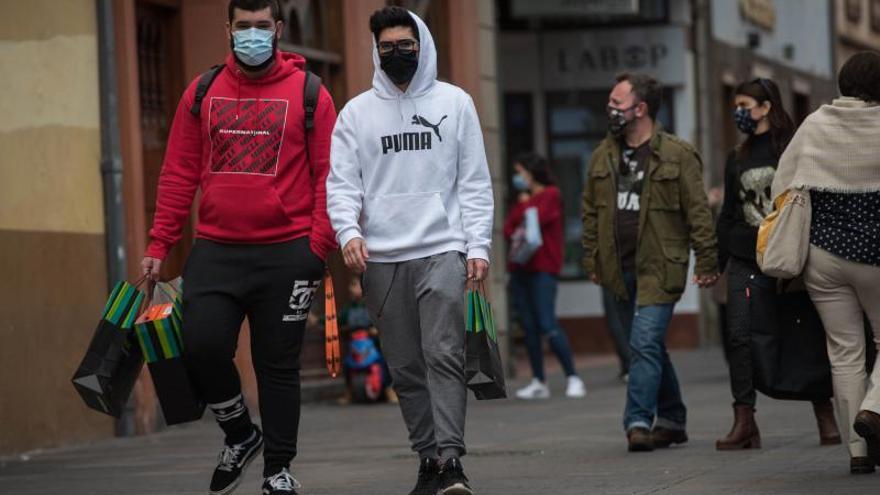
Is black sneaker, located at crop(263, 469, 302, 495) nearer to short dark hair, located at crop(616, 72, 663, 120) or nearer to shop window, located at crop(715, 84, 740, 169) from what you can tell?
short dark hair, located at crop(616, 72, 663, 120)

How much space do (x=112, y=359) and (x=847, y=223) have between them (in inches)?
122

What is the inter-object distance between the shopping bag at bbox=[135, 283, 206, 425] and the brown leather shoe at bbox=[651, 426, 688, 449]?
10.7ft

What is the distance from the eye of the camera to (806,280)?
8.48 meters

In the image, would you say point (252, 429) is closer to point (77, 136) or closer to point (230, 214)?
point (230, 214)

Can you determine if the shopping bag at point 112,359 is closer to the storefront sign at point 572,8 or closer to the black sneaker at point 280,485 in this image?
the black sneaker at point 280,485

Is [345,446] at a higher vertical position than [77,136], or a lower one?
lower

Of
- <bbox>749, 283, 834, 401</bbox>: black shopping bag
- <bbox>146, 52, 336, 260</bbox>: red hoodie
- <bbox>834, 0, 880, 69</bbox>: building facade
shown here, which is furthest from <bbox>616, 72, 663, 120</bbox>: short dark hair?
<bbox>834, 0, 880, 69</bbox>: building facade

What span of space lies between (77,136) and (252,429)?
4.66m

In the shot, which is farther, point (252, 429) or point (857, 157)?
point (857, 157)

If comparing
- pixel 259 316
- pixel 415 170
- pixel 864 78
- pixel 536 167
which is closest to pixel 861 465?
pixel 864 78

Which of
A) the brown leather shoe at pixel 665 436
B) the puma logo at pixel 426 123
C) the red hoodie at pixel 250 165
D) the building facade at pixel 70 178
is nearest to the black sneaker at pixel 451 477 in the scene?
the red hoodie at pixel 250 165

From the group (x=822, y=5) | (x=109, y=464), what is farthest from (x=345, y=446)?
(x=822, y=5)

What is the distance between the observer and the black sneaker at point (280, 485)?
7.26m

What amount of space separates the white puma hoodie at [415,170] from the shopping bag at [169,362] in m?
0.79
